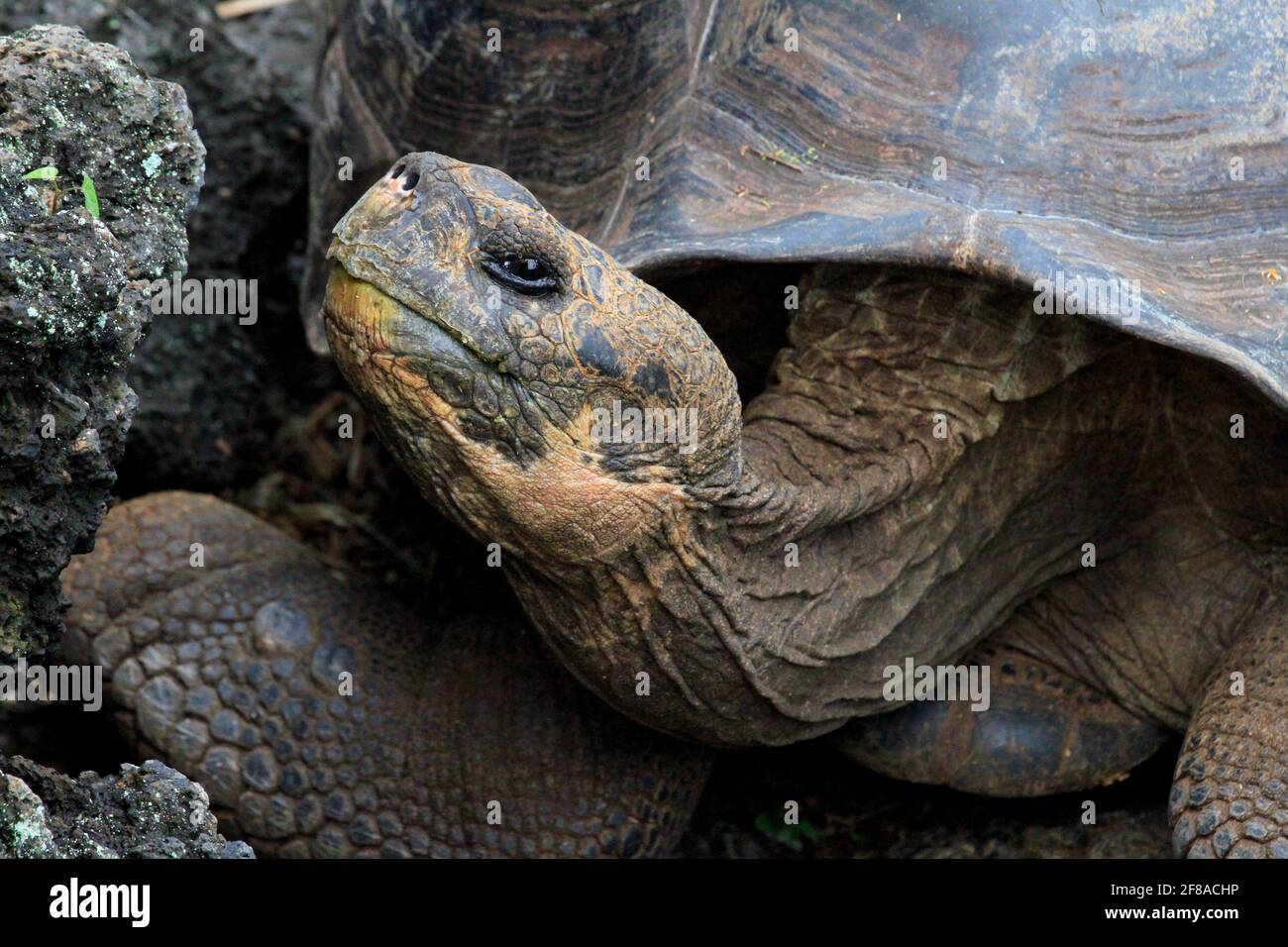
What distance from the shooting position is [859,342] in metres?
3.02

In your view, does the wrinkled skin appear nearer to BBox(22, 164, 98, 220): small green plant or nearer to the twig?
BBox(22, 164, 98, 220): small green plant

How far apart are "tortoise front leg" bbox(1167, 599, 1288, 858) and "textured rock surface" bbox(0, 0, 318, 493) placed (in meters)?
2.51

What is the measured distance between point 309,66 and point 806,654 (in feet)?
10.0

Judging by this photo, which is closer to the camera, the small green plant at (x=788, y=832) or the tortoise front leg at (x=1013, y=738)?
the tortoise front leg at (x=1013, y=738)

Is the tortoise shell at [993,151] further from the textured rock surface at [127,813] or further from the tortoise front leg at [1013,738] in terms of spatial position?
the textured rock surface at [127,813]

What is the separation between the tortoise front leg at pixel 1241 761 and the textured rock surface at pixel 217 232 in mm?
2506

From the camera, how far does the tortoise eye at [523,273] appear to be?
91.9 inches

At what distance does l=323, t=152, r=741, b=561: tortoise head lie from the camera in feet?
7.58

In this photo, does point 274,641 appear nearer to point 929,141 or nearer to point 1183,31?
point 929,141

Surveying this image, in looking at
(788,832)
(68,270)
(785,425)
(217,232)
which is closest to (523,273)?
(68,270)

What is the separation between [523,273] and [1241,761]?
1644 mm

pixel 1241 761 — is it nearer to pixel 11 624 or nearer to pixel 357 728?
pixel 357 728

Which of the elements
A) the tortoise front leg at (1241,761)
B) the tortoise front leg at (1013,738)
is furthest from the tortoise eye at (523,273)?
the tortoise front leg at (1241,761)
